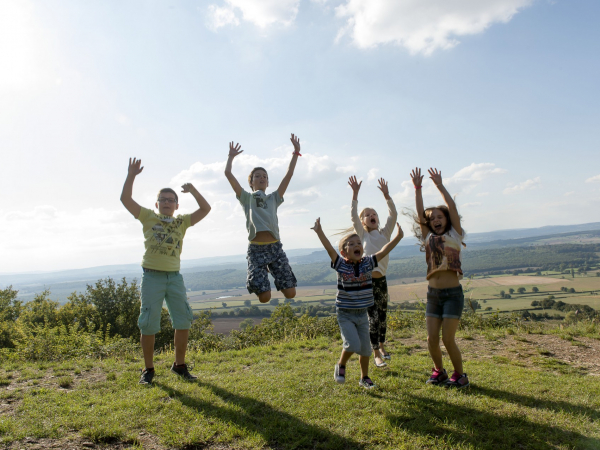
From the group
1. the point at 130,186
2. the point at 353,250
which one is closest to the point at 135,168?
the point at 130,186

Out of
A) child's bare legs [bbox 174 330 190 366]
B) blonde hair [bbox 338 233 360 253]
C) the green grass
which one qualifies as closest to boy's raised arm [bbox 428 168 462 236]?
blonde hair [bbox 338 233 360 253]

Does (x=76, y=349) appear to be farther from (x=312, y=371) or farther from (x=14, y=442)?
(x=312, y=371)

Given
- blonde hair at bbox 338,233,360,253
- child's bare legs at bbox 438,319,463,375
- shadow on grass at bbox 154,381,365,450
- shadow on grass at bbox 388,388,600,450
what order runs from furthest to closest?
blonde hair at bbox 338,233,360,253 → child's bare legs at bbox 438,319,463,375 → shadow on grass at bbox 154,381,365,450 → shadow on grass at bbox 388,388,600,450

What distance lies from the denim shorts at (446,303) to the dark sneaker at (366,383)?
1.09 metres

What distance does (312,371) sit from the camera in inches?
196

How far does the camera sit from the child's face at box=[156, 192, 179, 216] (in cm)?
496

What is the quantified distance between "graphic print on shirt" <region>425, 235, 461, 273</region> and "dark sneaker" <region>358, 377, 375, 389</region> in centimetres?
154

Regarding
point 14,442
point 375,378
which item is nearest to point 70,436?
point 14,442

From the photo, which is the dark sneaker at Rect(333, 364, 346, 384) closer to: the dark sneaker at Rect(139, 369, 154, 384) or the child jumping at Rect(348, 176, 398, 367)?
the child jumping at Rect(348, 176, 398, 367)

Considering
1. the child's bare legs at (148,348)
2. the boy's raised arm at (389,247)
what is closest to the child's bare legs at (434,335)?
the boy's raised arm at (389,247)

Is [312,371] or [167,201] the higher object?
[167,201]

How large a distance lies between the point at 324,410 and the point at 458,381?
5.78 feet

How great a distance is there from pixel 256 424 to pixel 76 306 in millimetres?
29044

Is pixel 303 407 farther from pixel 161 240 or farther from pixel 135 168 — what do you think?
pixel 135 168
